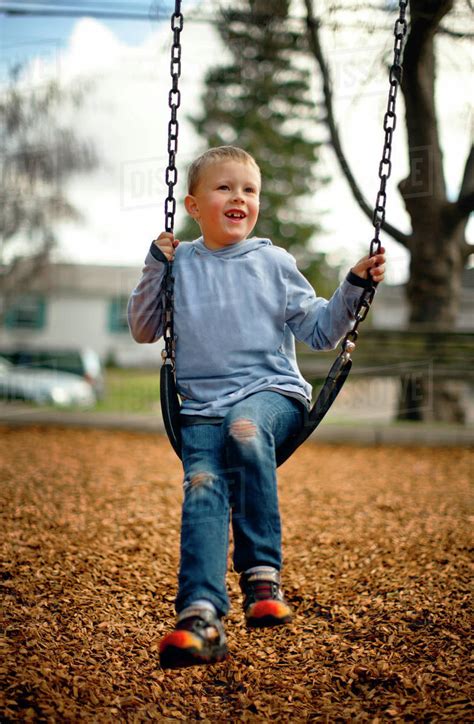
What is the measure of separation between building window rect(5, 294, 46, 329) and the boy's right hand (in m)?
19.2

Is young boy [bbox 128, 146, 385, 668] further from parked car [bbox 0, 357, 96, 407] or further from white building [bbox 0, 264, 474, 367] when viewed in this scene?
white building [bbox 0, 264, 474, 367]

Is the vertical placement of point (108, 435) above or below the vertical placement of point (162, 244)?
below

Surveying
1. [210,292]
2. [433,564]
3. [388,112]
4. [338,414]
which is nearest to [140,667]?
[210,292]

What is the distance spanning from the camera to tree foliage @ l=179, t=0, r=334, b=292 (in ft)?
52.1

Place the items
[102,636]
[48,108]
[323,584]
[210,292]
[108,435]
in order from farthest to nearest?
[48,108]
[108,435]
[323,584]
[102,636]
[210,292]

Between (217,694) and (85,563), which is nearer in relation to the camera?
(217,694)

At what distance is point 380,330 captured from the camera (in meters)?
8.30

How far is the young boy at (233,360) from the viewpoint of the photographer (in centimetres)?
200

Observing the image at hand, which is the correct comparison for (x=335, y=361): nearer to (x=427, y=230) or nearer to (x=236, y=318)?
(x=236, y=318)

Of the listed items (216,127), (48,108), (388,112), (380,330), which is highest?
(216,127)

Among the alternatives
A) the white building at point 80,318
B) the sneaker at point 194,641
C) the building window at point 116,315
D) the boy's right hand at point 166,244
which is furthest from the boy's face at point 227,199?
the building window at point 116,315

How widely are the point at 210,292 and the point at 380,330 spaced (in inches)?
244

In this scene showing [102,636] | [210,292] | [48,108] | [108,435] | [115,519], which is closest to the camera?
[210,292]

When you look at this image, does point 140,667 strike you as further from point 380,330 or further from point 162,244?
point 380,330
